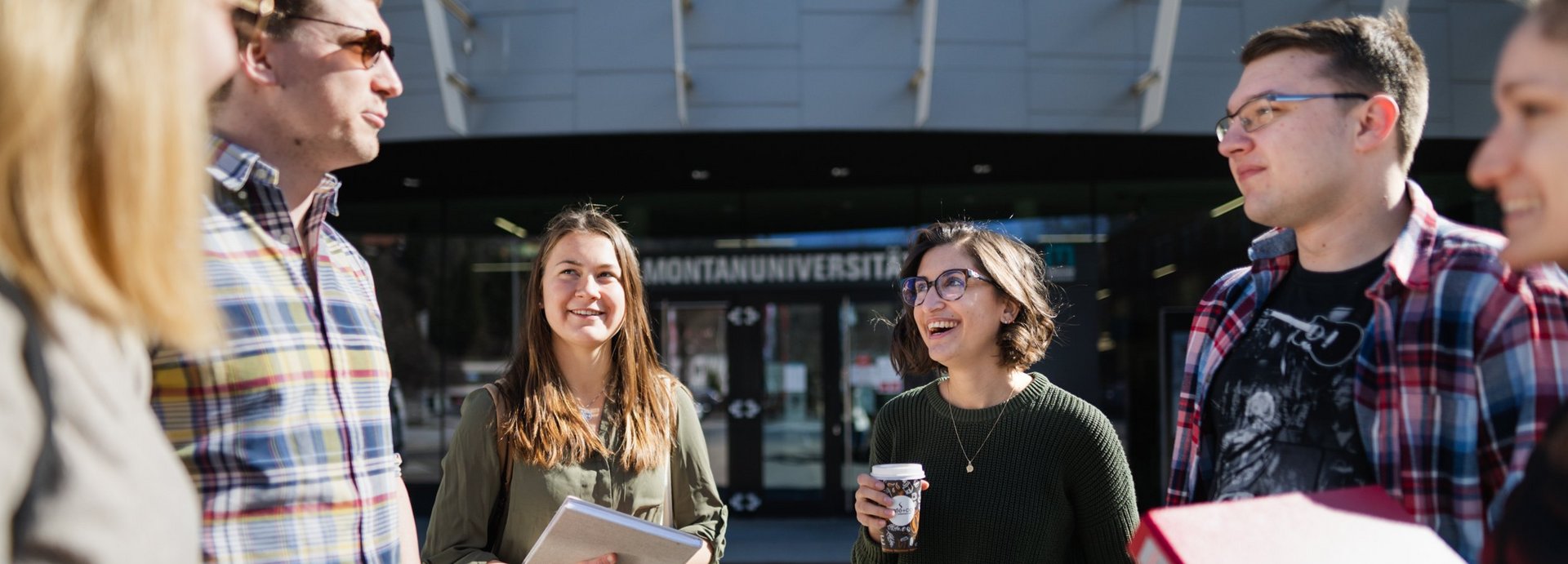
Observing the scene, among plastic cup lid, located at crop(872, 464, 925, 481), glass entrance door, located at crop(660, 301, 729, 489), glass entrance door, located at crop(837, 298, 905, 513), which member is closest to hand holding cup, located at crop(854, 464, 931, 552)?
plastic cup lid, located at crop(872, 464, 925, 481)

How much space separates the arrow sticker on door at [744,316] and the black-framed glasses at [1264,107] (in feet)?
30.5

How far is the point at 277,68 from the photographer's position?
176 cm

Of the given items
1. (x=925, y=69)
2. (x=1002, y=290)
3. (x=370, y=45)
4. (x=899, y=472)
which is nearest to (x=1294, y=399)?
(x=899, y=472)

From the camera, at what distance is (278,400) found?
1.54 m

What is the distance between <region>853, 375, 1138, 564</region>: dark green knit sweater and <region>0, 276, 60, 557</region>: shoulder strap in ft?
6.92

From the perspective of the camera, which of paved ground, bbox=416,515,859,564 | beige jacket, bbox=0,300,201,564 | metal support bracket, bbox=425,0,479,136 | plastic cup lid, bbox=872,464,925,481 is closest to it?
beige jacket, bbox=0,300,201,564

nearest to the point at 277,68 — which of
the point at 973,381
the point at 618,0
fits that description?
the point at 973,381

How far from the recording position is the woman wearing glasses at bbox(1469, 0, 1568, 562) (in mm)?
994

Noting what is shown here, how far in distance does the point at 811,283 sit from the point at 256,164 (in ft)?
31.3

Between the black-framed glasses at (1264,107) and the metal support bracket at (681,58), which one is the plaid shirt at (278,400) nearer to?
the black-framed glasses at (1264,107)

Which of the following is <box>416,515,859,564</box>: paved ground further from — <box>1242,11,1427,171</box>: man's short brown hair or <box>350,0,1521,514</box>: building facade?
<box>1242,11,1427,171</box>: man's short brown hair

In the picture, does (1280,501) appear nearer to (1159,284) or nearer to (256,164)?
(256,164)

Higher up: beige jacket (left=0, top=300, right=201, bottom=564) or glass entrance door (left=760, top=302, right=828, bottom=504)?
beige jacket (left=0, top=300, right=201, bottom=564)

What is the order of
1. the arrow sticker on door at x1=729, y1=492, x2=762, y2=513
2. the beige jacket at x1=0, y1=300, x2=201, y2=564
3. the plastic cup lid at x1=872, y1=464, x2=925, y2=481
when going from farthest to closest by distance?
the arrow sticker on door at x1=729, y1=492, x2=762, y2=513 → the plastic cup lid at x1=872, y1=464, x2=925, y2=481 → the beige jacket at x1=0, y1=300, x2=201, y2=564
